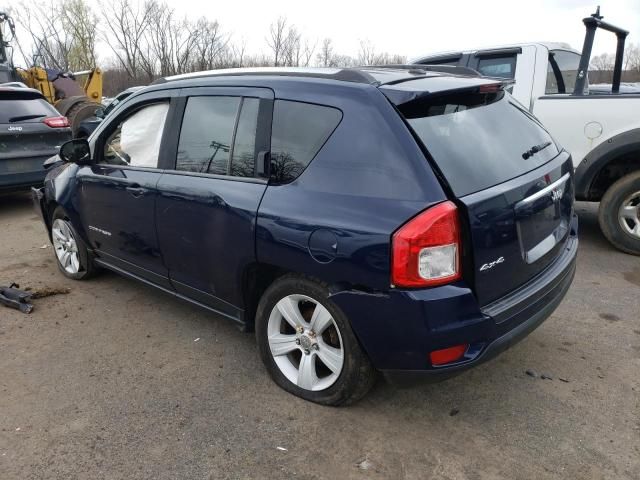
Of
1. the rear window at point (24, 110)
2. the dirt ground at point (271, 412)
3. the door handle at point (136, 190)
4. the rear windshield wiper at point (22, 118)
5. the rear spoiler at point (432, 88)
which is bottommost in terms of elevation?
the dirt ground at point (271, 412)

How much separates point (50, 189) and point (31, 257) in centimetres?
124

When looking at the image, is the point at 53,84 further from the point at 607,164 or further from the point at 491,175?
the point at 491,175

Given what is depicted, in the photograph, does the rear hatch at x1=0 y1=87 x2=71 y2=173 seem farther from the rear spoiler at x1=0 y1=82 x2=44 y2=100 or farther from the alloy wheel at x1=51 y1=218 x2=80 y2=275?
the alloy wheel at x1=51 y1=218 x2=80 y2=275

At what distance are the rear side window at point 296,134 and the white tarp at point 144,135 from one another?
43.4 inches

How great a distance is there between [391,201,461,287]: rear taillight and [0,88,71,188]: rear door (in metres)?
6.65

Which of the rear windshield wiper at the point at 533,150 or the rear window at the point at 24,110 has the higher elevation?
the rear window at the point at 24,110

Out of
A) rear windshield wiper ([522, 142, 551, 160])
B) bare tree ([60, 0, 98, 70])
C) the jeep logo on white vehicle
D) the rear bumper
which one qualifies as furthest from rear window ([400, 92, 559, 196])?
bare tree ([60, 0, 98, 70])

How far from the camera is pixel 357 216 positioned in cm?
237

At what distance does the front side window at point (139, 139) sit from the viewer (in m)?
3.56

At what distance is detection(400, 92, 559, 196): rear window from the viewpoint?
2.41m

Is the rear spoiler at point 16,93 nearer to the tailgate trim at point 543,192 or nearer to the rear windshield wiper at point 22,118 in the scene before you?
the rear windshield wiper at point 22,118

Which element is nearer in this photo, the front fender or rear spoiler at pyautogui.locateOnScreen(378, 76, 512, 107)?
rear spoiler at pyautogui.locateOnScreen(378, 76, 512, 107)

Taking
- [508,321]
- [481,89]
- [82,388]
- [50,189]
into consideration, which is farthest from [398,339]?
[50,189]

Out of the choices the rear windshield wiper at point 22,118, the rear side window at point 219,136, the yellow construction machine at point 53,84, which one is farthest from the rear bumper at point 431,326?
the yellow construction machine at point 53,84
